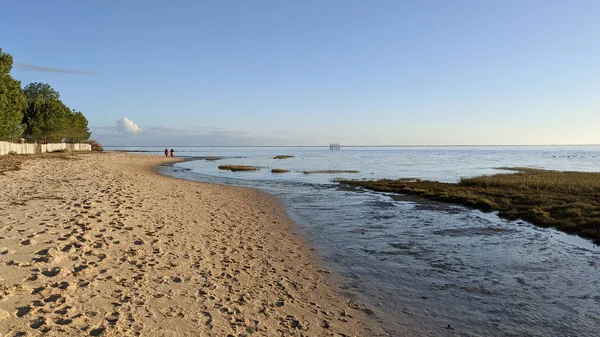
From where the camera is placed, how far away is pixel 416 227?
1761cm

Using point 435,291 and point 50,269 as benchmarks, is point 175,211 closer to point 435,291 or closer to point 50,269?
point 50,269

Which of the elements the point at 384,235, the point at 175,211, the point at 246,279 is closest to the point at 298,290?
the point at 246,279

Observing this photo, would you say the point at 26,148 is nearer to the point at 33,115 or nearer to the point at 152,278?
the point at 33,115

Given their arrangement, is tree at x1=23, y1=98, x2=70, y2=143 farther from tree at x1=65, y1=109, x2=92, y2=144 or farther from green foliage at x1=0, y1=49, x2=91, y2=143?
tree at x1=65, y1=109, x2=92, y2=144

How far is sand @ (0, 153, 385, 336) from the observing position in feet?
20.6

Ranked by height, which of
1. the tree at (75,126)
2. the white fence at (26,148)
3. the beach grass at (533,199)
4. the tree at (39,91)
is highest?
the tree at (39,91)

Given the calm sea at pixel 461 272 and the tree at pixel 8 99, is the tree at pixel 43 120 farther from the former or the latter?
the calm sea at pixel 461 272

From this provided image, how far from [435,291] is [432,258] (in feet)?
10.6

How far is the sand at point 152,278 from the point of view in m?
6.29

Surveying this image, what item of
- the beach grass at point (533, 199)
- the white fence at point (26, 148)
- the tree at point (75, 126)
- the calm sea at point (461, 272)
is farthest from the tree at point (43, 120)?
the calm sea at point (461, 272)

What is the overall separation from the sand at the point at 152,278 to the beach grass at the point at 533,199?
13037 millimetres

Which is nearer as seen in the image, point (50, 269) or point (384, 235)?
point (50, 269)

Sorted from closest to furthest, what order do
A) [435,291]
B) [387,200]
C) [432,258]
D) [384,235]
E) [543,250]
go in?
[435,291] → [432,258] → [543,250] → [384,235] → [387,200]

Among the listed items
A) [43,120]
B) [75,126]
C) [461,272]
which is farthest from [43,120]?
Answer: [461,272]
